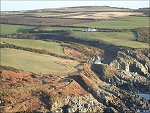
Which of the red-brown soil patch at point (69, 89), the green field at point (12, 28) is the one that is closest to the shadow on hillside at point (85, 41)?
the green field at point (12, 28)

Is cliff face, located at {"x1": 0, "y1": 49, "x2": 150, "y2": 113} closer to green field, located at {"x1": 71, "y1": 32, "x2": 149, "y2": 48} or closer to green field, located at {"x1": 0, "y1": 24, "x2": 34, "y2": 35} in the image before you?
green field, located at {"x1": 71, "y1": 32, "x2": 149, "y2": 48}

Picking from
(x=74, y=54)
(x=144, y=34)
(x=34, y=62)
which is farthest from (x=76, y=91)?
(x=144, y=34)

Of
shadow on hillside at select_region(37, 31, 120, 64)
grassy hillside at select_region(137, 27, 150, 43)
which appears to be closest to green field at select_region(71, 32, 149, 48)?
grassy hillside at select_region(137, 27, 150, 43)

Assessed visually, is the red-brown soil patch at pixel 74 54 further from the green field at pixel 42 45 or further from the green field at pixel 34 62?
the green field at pixel 34 62

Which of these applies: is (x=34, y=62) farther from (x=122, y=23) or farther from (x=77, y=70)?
(x=122, y=23)

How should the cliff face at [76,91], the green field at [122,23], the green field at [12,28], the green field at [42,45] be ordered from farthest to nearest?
the green field at [122,23]
the green field at [12,28]
the green field at [42,45]
the cliff face at [76,91]

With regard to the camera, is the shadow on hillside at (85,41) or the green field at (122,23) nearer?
the shadow on hillside at (85,41)

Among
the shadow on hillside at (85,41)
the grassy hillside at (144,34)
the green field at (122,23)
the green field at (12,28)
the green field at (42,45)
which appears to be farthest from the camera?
the green field at (122,23)

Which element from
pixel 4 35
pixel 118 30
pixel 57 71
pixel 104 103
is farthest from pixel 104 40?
pixel 104 103
